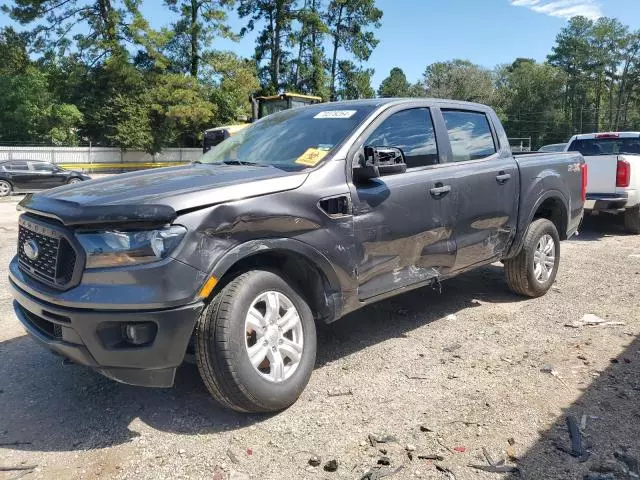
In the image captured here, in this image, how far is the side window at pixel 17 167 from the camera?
63.6 feet

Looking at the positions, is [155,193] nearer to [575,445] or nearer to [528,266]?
[575,445]

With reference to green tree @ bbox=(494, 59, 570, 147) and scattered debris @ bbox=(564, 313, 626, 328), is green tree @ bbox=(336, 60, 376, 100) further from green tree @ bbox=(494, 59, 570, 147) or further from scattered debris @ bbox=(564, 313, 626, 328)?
scattered debris @ bbox=(564, 313, 626, 328)

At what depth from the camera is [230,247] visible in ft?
9.75

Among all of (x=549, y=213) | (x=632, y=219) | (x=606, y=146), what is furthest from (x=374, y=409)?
(x=606, y=146)

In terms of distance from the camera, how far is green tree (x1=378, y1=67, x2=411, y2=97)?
77881mm

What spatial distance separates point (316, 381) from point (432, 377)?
0.81 metres

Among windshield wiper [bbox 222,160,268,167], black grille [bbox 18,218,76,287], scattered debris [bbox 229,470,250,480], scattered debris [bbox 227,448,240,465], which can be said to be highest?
windshield wiper [bbox 222,160,268,167]

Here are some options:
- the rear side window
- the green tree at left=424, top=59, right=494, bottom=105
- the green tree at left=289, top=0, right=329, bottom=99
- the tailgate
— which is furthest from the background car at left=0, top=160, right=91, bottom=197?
the green tree at left=424, top=59, right=494, bottom=105

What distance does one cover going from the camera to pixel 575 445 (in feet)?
9.59

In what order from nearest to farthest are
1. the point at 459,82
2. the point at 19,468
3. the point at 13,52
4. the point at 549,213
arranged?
the point at 19,468
the point at 549,213
the point at 13,52
the point at 459,82

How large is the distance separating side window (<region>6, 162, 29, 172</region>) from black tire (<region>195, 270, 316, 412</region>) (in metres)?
19.5

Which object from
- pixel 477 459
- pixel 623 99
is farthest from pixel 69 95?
pixel 623 99

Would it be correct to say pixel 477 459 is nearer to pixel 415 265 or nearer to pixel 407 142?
pixel 415 265

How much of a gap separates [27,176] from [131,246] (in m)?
19.6
